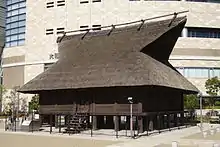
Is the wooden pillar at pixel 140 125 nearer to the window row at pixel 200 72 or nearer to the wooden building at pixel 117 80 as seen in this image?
the wooden building at pixel 117 80

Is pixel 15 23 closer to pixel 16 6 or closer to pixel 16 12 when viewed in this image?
pixel 16 12

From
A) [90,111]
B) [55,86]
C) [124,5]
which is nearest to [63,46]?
[55,86]

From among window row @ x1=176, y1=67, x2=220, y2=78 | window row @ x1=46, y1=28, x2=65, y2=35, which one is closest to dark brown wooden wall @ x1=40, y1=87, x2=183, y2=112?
window row @ x1=176, y1=67, x2=220, y2=78

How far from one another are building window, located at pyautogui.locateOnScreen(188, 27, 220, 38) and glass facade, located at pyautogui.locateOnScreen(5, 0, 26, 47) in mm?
39307

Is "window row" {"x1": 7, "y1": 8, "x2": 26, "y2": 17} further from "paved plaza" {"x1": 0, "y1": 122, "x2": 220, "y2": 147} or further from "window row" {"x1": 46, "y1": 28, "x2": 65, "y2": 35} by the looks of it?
"paved plaza" {"x1": 0, "y1": 122, "x2": 220, "y2": 147}

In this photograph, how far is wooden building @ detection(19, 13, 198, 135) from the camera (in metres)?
26.9

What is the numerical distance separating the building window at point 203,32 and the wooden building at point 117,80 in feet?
115

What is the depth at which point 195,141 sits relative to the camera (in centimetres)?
2070

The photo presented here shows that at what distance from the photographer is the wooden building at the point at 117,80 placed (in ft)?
88.2

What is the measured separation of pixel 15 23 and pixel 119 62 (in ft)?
204

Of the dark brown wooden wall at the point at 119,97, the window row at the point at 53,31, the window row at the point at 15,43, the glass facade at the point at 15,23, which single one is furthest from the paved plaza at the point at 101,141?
the glass facade at the point at 15,23

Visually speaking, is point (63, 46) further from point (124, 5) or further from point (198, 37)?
point (198, 37)

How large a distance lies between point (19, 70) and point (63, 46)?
140 ft

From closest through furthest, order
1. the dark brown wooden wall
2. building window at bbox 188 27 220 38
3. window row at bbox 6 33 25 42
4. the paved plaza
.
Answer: the paved plaza < the dark brown wooden wall < building window at bbox 188 27 220 38 < window row at bbox 6 33 25 42
